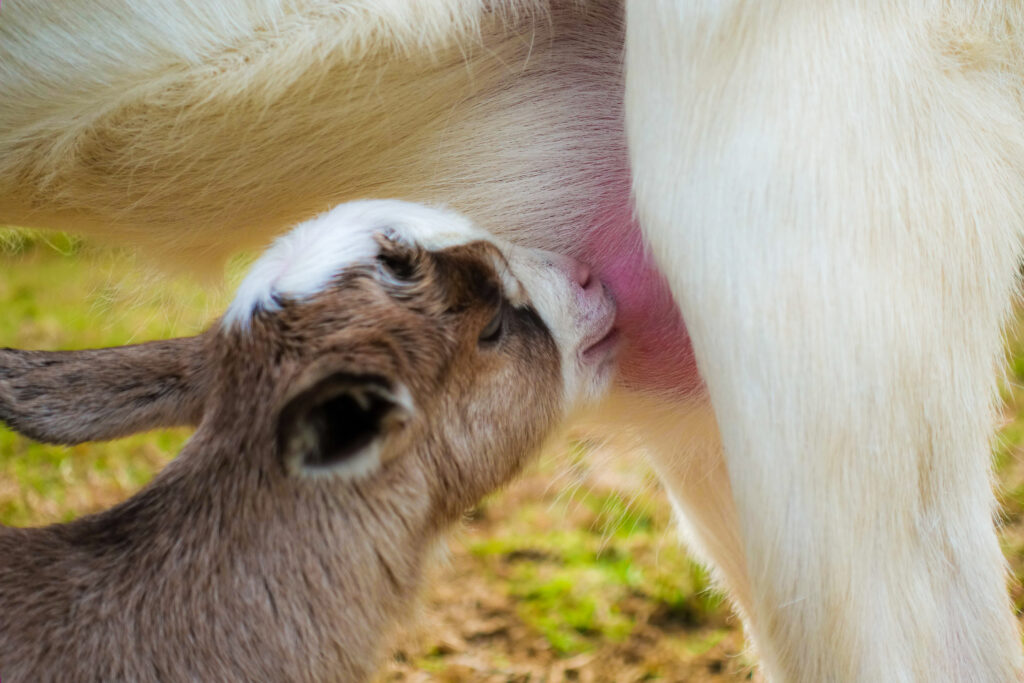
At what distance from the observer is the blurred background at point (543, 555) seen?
3.14m

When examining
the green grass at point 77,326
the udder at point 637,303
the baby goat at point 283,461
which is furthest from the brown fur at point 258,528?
the green grass at point 77,326

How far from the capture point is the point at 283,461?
192 cm

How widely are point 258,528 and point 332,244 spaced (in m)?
0.50

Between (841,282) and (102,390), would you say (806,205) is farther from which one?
(102,390)

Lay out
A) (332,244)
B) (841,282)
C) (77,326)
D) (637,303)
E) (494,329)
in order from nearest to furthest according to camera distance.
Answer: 1. (841,282)
2. (332,244)
3. (494,329)
4. (637,303)
5. (77,326)

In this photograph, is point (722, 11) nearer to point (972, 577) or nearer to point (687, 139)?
point (687, 139)

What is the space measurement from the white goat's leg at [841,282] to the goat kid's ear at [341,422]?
51cm

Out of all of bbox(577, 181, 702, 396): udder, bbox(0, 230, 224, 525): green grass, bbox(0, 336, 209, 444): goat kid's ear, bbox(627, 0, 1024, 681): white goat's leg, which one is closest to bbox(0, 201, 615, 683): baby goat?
bbox(0, 336, 209, 444): goat kid's ear

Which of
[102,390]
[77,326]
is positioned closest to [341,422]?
[102,390]

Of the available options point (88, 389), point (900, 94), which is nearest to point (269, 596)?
point (88, 389)

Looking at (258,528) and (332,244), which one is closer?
(258,528)

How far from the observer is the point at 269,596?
195cm

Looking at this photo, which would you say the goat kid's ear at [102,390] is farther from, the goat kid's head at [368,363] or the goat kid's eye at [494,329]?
the goat kid's eye at [494,329]

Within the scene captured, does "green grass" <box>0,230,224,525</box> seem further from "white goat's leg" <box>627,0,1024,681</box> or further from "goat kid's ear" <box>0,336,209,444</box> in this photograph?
"white goat's leg" <box>627,0,1024,681</box>
